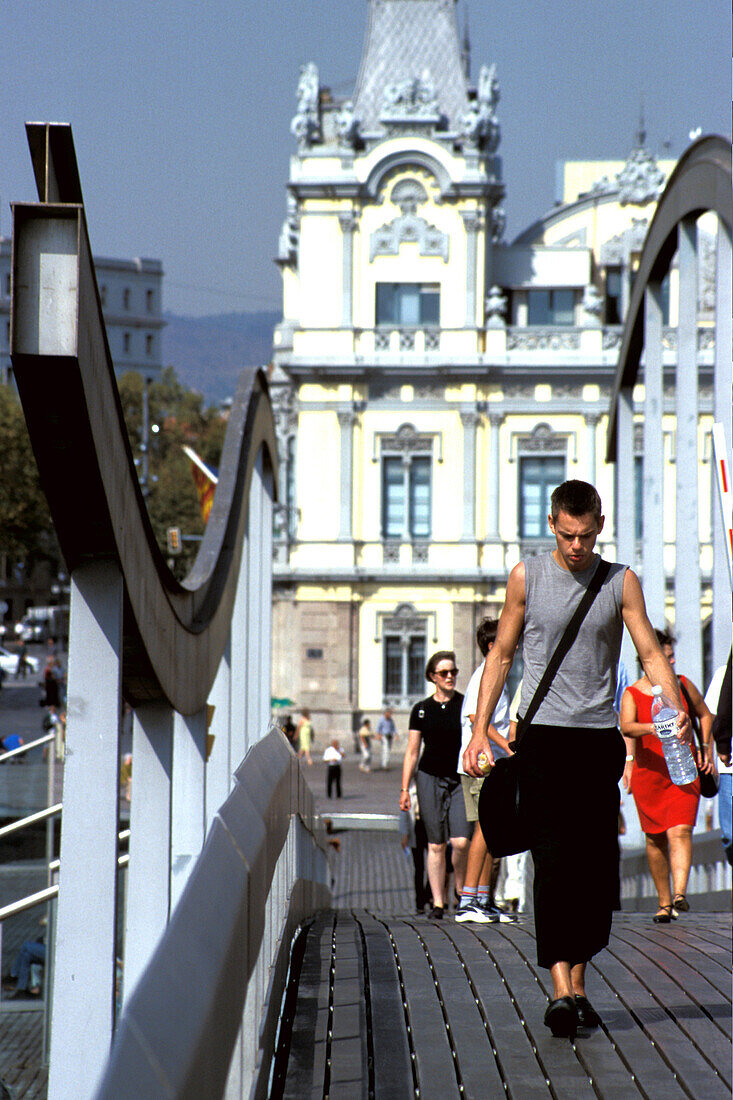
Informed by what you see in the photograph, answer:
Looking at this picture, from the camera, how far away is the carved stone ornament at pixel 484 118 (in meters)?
40.8

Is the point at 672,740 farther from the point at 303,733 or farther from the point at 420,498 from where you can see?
the point at 420,498

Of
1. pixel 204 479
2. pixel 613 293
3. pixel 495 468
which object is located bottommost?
pixel 204 479

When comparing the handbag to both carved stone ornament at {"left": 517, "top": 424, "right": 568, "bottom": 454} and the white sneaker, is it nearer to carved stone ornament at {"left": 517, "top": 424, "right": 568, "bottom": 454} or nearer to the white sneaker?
the white sneaker

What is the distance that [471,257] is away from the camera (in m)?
40.8

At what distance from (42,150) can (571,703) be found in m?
2.28

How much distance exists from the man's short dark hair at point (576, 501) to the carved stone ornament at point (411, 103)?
37.2m

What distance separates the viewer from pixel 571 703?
4.97 metres

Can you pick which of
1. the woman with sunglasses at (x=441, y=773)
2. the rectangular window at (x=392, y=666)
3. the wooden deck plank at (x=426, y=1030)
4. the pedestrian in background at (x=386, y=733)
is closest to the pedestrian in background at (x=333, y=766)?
the pedestrian in background at (x=386, y=733)

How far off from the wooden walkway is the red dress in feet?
3.70

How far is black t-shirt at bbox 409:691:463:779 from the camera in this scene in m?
9.18

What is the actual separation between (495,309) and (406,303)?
7.49 ft

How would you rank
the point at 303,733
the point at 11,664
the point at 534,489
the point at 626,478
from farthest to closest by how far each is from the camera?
1. the point at 11,664
2. the point at 534,489
3. the point at 303,733
4. the point at 626,478

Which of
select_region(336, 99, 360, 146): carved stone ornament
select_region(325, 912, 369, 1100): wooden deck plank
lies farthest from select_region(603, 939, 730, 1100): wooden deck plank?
select_region(336, 99, 360, 146): carved stone ornament

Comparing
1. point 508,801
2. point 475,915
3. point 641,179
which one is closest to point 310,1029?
point 508,801
